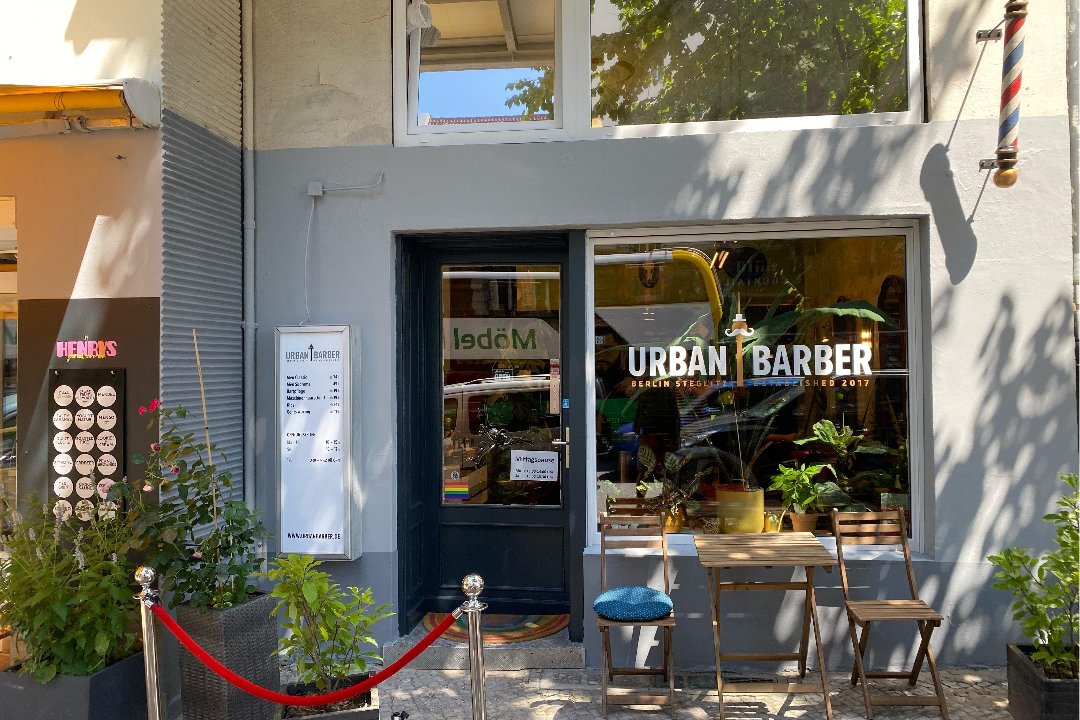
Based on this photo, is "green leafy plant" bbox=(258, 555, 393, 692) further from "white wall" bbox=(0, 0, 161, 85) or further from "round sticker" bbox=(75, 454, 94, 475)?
"white wall" bbox=(0, 0, 161, 85)

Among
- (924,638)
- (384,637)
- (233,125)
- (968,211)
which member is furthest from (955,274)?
(233,125)

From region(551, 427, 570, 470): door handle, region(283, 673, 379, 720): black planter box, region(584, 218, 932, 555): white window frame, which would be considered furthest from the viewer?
region(551, 427, 570, 470): door handle

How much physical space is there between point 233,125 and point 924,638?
5018 millimetres

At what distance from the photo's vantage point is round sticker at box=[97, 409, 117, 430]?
183 inches

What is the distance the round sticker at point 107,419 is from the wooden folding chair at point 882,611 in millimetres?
4071

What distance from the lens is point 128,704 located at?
4035mm

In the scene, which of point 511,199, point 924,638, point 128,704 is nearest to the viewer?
point 128,704

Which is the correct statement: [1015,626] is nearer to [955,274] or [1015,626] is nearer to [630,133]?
[955,274]

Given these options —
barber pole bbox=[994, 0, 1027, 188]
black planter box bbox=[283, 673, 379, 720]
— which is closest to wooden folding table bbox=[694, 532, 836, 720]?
black planter box bbox=[283, 673, 379, 720]

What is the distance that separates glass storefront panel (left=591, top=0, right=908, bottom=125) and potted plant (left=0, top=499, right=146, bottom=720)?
3.83 meters

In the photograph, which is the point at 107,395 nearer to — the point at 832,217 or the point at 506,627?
the point at 506,627

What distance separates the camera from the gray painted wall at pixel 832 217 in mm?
4891

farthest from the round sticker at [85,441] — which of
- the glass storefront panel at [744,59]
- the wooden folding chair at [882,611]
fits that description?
the wooden folding chair at [882,611]

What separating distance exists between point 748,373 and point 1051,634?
6.96ft
